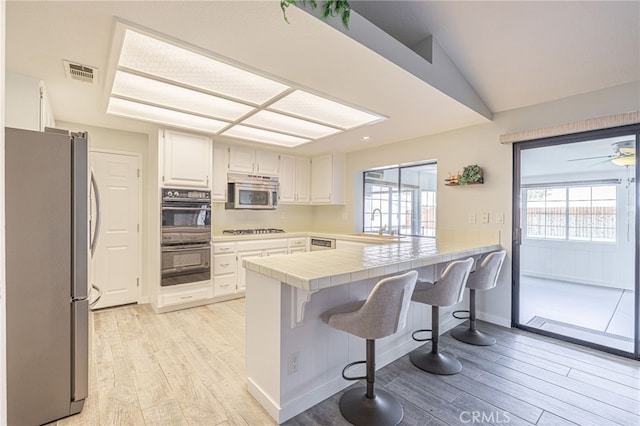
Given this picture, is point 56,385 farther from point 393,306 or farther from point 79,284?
point 393,306

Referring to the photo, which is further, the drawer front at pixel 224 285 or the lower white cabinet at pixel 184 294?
the drawer front at pixel 224 285

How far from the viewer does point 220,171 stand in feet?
14.1

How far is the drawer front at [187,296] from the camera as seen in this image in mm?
3592

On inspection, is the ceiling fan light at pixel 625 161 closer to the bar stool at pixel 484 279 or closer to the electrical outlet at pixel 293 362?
the bar stool at pixel 484 279

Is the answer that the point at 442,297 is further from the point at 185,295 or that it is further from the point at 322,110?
the point at 185,295

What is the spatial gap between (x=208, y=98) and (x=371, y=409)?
2.70 metres

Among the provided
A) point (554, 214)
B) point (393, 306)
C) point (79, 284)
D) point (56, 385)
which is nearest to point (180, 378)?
point (56, 385)

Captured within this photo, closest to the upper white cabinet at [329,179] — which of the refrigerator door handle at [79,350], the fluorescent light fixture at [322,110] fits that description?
the fluorescent light fixture at [322,110]

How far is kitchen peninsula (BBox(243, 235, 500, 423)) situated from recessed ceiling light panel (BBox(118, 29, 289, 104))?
1.36 metres

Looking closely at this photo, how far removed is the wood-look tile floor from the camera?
70.0 inches

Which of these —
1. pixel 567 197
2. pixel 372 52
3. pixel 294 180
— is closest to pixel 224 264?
pixel 294 180

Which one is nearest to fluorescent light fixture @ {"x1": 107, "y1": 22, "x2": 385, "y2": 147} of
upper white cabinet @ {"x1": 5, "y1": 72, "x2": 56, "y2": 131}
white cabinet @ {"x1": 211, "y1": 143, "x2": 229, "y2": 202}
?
upper white cabinet @ {"x1": 5, "y1": 72, "x2": 56, "y2": 131}

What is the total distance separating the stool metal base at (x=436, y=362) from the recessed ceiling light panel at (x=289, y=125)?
252 centimetres

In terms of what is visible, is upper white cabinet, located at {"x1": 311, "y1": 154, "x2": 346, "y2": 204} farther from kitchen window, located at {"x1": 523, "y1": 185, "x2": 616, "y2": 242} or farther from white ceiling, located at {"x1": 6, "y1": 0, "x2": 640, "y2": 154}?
kitchen window, located at {"x1": 523, "y1": 185, "x2": 616, "y2": 242}
